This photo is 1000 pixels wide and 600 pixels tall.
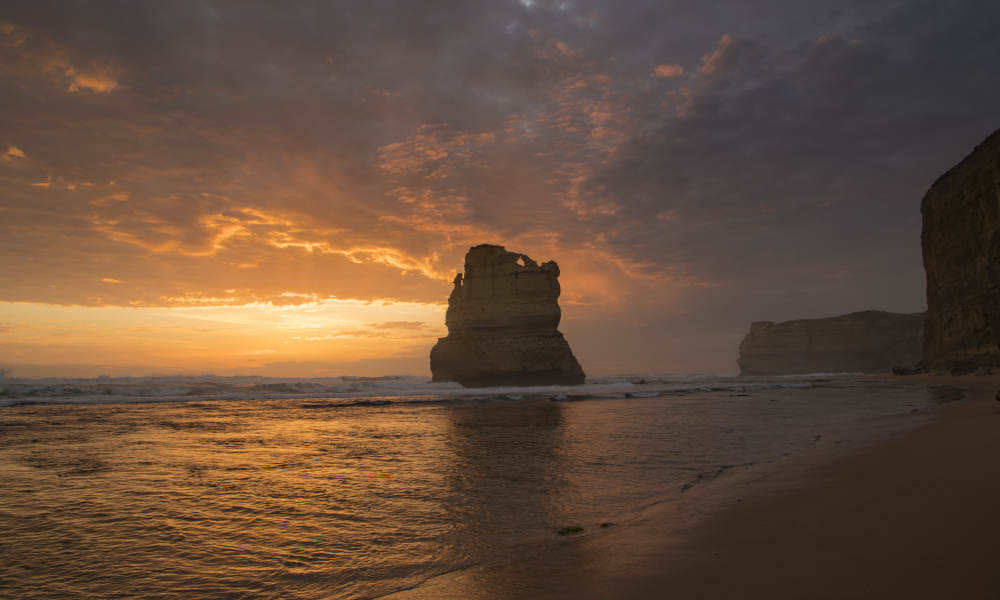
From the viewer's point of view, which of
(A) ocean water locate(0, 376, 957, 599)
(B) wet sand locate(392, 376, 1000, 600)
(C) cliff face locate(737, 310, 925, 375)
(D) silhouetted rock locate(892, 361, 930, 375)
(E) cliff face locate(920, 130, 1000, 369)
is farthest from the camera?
(C) cliff face locate(737, 310, 925, 375)

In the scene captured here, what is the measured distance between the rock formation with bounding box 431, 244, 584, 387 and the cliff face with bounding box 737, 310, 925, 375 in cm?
7442

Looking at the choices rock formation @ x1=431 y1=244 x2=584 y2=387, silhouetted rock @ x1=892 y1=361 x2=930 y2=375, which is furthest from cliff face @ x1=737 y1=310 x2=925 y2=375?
rock formation @ x1=431 y1=244 x2=584 y2=387

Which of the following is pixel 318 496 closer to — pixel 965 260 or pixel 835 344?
pixel 965 260

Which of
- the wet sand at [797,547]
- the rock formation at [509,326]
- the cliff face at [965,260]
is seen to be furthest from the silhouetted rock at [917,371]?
the wet sand at [797,547]

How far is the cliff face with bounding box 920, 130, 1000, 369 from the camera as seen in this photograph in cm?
3397

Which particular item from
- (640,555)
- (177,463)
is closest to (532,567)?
(640,555)

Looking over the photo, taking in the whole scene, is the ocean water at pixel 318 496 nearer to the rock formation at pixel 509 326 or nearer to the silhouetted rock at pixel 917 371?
the rock formation at pixel 509 326

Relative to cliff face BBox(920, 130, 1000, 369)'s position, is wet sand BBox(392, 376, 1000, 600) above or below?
below

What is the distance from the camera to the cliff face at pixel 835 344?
90.1 meters

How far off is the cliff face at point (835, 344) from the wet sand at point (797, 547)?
106677 millimetres

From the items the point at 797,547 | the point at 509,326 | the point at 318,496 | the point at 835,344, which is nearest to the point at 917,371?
the point at 509,326

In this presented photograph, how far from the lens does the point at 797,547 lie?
3.55 m

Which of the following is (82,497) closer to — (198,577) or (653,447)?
(198,577)

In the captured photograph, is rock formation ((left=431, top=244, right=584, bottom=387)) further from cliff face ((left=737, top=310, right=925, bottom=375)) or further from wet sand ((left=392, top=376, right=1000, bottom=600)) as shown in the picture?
cliff face ((left=737, top=310, right=925, bottom=375))
